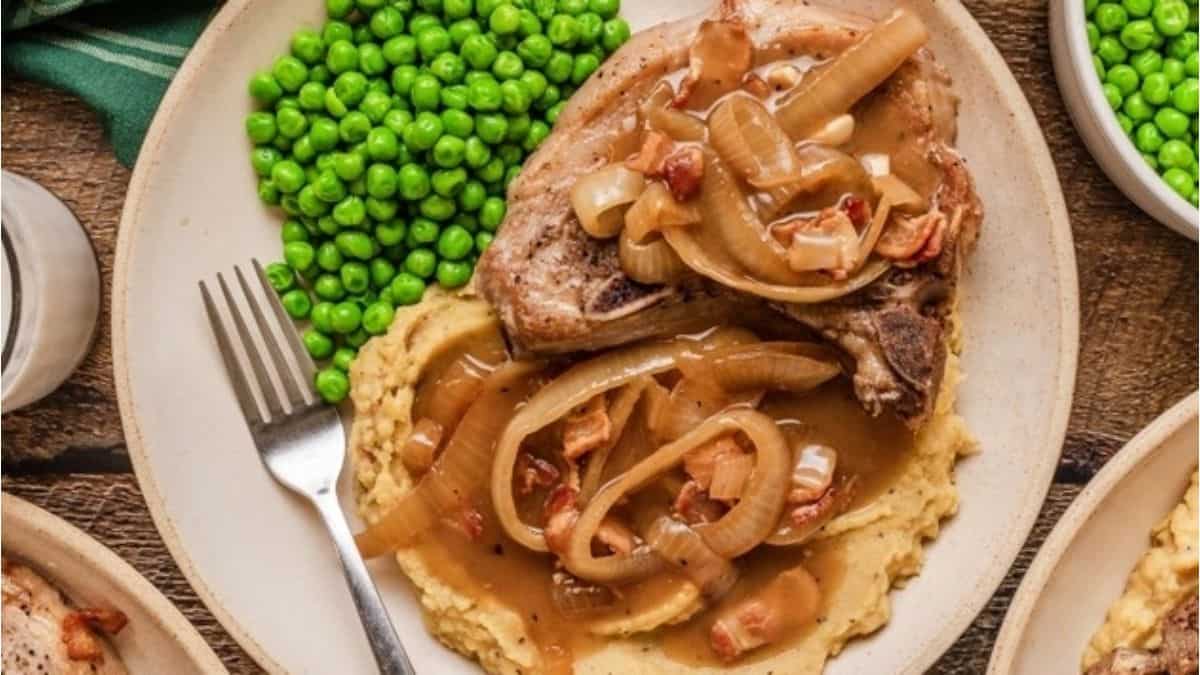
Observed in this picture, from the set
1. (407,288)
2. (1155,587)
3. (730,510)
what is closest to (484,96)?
(407,288)

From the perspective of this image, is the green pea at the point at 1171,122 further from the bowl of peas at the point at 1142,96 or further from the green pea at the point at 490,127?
the green pea at the point at 490,127

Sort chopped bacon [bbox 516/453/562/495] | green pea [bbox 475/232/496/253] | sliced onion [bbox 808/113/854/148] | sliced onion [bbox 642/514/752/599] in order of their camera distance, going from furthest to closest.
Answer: green pea [bbox 475/232/496/253], chopped bacon [bbox 516/453/562/495], sliced onion [bbox 642/514/752/599], sliced onion [bbox 808/113/854/148]

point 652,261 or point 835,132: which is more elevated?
point 835,132

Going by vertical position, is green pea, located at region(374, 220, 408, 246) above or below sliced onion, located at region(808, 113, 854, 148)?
below

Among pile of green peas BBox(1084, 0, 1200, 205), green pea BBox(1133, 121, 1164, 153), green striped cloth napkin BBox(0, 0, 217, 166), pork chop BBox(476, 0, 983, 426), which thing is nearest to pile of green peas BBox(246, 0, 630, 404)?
pork chop BBox(476, 0, 983, 426)

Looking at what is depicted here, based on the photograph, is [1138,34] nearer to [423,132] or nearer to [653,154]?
[653,154]

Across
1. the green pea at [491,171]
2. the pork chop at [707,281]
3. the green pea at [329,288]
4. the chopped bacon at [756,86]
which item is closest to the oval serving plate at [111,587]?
the green pea at [329,288]

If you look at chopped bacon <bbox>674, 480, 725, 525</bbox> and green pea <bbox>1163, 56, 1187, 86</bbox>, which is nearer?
chopped bacon <bbox>674, 480, 725, 525</bbox>

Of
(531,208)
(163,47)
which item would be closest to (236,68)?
(163,47)

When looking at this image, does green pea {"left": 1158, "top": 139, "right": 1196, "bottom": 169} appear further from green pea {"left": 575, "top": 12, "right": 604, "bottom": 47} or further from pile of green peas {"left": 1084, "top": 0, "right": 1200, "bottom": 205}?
green pea {"left": 575, "top": 12, "right": 604, "bottom": 47}
